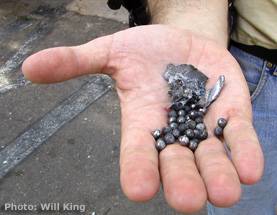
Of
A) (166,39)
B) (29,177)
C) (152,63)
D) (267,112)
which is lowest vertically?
(29,177)

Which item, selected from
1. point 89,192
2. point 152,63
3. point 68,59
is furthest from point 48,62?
point 89,192

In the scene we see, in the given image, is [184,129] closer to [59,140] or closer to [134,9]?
[134,9]

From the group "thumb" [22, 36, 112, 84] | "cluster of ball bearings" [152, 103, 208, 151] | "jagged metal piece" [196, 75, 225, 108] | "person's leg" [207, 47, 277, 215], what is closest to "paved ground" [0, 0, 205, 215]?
"person's leg" [207, 47, 277, 215]

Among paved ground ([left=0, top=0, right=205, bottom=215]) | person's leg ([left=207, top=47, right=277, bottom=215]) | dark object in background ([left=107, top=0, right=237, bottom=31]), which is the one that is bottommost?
paved ground ([left=0, top=0, right=205, bottom=215])

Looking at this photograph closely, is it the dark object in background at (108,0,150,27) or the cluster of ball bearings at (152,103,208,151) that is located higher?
the dark object in background at (108,0,150,27)

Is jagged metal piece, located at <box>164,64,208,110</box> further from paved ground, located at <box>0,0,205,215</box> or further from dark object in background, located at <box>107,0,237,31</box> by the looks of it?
paved ground, located at <box>0,0,205,215</box>

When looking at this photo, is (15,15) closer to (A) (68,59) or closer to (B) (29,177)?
(B) (29,177)

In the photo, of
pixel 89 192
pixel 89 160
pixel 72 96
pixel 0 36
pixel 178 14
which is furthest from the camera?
pixel 0 36

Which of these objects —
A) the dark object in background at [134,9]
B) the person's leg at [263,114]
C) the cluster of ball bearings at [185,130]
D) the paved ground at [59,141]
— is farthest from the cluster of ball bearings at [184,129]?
the paved ground at [59,141]
